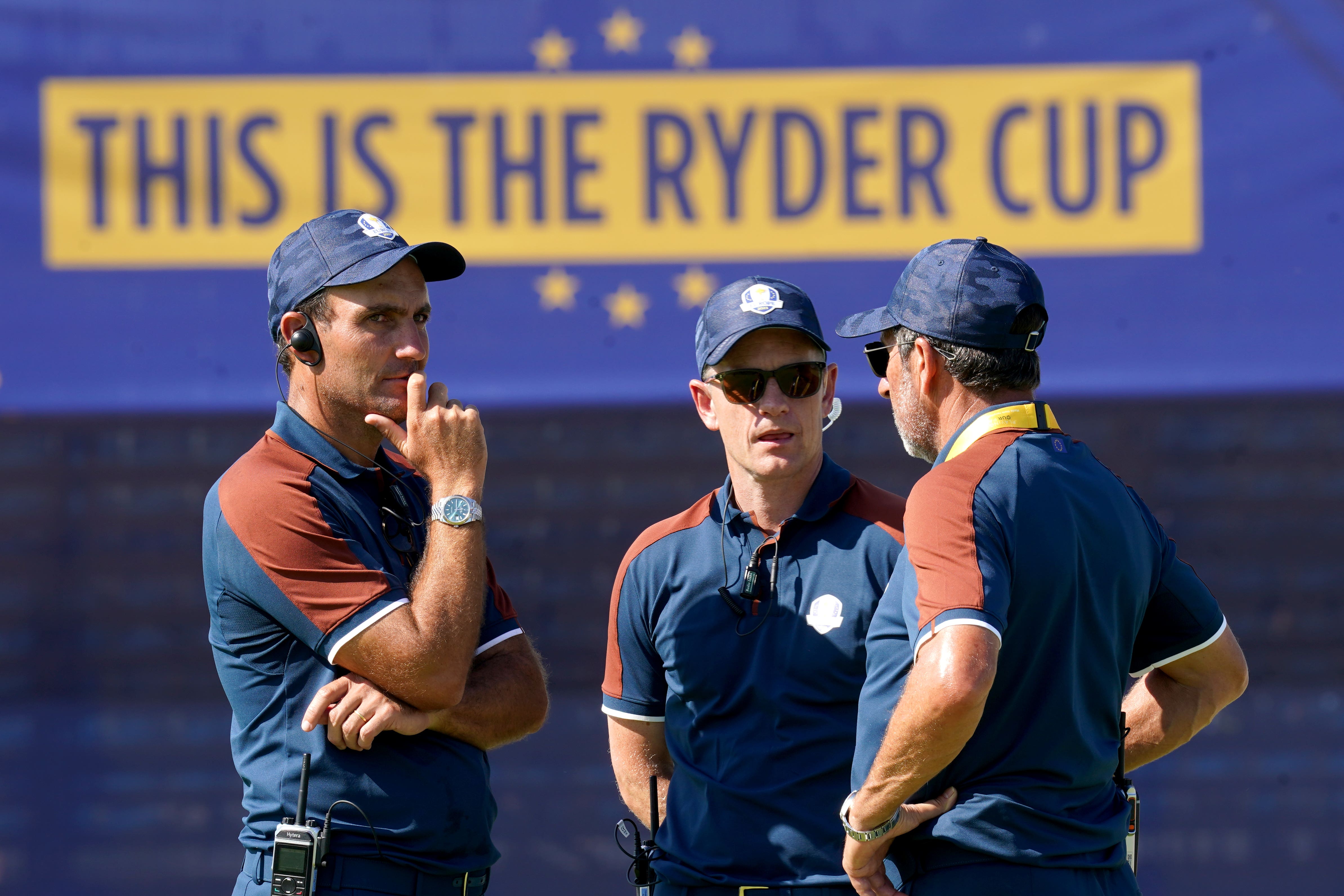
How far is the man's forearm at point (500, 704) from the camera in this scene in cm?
174

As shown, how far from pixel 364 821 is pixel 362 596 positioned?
31cm

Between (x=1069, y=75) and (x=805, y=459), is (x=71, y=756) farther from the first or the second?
(x=1069, y=75)

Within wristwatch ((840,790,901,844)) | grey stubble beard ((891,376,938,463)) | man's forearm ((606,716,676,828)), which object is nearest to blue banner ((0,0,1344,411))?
man's forearm ((606,716,676,828))

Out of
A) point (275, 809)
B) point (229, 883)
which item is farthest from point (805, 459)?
point (229, 883)

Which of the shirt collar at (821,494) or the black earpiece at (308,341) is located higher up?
the black earpiece at (308,341)

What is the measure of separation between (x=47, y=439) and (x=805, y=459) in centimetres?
208

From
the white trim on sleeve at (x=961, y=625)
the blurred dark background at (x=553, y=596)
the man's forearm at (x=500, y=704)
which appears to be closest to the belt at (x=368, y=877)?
the man's forearm at (x=500, y=704)

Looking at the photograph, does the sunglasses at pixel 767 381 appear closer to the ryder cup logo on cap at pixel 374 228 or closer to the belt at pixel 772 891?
the ryder cup logo on cap at pixel 374 228

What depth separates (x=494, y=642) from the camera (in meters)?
1.90

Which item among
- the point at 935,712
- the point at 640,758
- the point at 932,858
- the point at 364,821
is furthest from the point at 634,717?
the point at 935,712

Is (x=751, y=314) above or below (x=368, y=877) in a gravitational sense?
above

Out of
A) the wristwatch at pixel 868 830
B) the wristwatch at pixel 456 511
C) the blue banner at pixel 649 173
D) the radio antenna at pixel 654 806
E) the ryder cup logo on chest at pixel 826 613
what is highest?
the blue banner at pixel 649 173

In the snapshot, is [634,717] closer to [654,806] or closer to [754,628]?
[654,806]

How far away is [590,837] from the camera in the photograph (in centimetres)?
324
